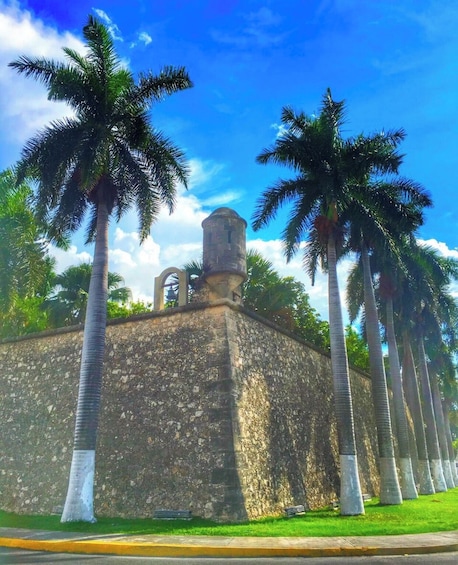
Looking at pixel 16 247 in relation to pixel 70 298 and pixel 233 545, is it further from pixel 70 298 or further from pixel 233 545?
pixel 233 545

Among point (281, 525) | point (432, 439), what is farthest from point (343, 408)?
point (432, 439)

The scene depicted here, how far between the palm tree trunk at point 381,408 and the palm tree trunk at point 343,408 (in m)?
2.37

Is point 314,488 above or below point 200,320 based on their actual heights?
below

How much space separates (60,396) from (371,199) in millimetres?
15060

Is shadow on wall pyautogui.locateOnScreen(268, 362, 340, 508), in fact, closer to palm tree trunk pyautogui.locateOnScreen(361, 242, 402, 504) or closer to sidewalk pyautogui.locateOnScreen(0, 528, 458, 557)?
palm tree trunk pyautogui.locateOnScreen(361, 242, 402, 504)

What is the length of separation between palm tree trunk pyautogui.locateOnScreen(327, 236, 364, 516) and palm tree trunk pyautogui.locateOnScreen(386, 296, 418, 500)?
610 cm

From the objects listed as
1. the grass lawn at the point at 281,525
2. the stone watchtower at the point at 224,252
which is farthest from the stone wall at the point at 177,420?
the stone watchtower at the point at 224,252

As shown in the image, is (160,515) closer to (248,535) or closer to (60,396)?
(248,535)

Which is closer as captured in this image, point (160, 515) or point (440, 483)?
point (160, 515)

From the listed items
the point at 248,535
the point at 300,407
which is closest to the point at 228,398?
the point at 248,535

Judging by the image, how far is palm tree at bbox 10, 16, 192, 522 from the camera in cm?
1523

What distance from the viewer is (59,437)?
1783 cm

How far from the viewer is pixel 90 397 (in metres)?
14.4

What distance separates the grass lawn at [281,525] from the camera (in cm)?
1205
